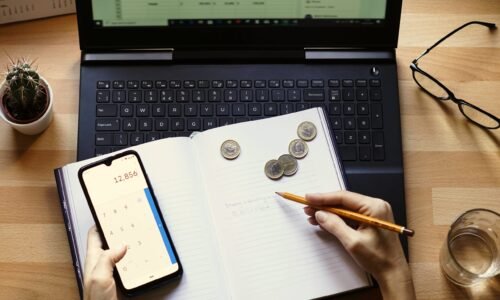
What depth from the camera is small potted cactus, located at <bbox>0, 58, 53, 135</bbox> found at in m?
0.84

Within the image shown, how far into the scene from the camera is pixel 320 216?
0.80m

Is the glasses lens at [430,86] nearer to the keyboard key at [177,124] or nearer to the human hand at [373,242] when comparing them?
the human hand at [373,242]

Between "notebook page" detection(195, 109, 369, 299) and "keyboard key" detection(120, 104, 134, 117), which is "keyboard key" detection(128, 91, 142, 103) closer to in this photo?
"keyboard key" detection(120, 104, 134, 117)

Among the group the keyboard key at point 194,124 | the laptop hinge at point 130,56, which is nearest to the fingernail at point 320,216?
the keyboard key at point 194,124

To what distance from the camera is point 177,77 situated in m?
0.92

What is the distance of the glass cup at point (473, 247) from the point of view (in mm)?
831

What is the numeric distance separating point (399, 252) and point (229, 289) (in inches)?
8.4

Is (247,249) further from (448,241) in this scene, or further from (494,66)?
(494,66)

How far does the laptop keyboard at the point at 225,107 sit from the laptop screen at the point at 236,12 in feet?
0.27

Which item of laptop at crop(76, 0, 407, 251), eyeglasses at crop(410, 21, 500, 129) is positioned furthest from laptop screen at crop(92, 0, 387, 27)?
eyeglasses at crop(410, 21, 500, 129)

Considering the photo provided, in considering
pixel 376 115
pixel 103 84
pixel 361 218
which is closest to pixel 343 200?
pixel 361 218

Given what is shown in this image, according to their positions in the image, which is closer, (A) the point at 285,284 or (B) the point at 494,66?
(A) the point at 285,284

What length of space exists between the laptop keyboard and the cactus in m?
0.08

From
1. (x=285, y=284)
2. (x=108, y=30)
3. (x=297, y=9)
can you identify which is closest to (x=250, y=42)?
(x=297, y=9)
